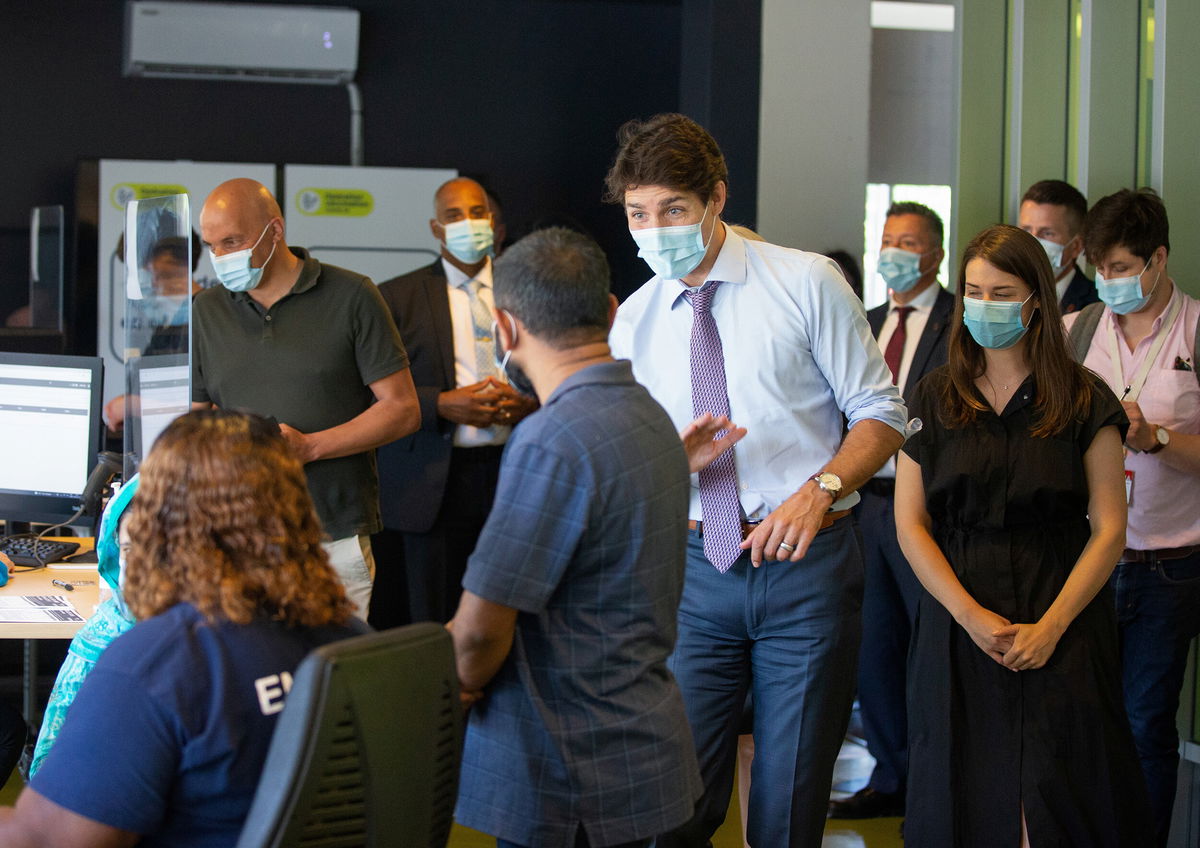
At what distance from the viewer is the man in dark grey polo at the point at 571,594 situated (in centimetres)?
167

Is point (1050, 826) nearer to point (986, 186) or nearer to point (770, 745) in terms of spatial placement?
point (770, 745)

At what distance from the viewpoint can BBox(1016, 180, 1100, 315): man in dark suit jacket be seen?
3.63 metres

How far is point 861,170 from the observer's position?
4766 millimetres

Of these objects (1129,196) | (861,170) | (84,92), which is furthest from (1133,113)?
(84,92)

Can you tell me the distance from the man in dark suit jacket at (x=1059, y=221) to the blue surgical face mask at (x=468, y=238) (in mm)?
1655

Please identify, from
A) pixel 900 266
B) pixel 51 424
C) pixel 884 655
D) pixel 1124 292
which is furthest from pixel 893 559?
pixel 51 424

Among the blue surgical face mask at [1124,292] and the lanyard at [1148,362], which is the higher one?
the blue surgical face mask at [1124,292]

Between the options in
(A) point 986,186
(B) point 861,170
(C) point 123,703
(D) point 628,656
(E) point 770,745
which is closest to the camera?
(C) point 123,703

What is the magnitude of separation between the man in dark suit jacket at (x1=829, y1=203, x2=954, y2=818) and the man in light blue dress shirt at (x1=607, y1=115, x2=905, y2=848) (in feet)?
4.29

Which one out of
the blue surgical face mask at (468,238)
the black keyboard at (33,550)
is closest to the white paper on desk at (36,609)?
the black keyboard at (33,550)

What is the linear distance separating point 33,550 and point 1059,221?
2915mm

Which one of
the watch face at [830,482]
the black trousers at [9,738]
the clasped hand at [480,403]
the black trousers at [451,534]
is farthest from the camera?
the black trousers at [451,534]

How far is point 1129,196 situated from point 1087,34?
802 millimetres

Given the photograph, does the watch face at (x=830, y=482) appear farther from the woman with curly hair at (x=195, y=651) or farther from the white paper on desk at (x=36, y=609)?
→ the white paper on desk at (x=36, y=609)
